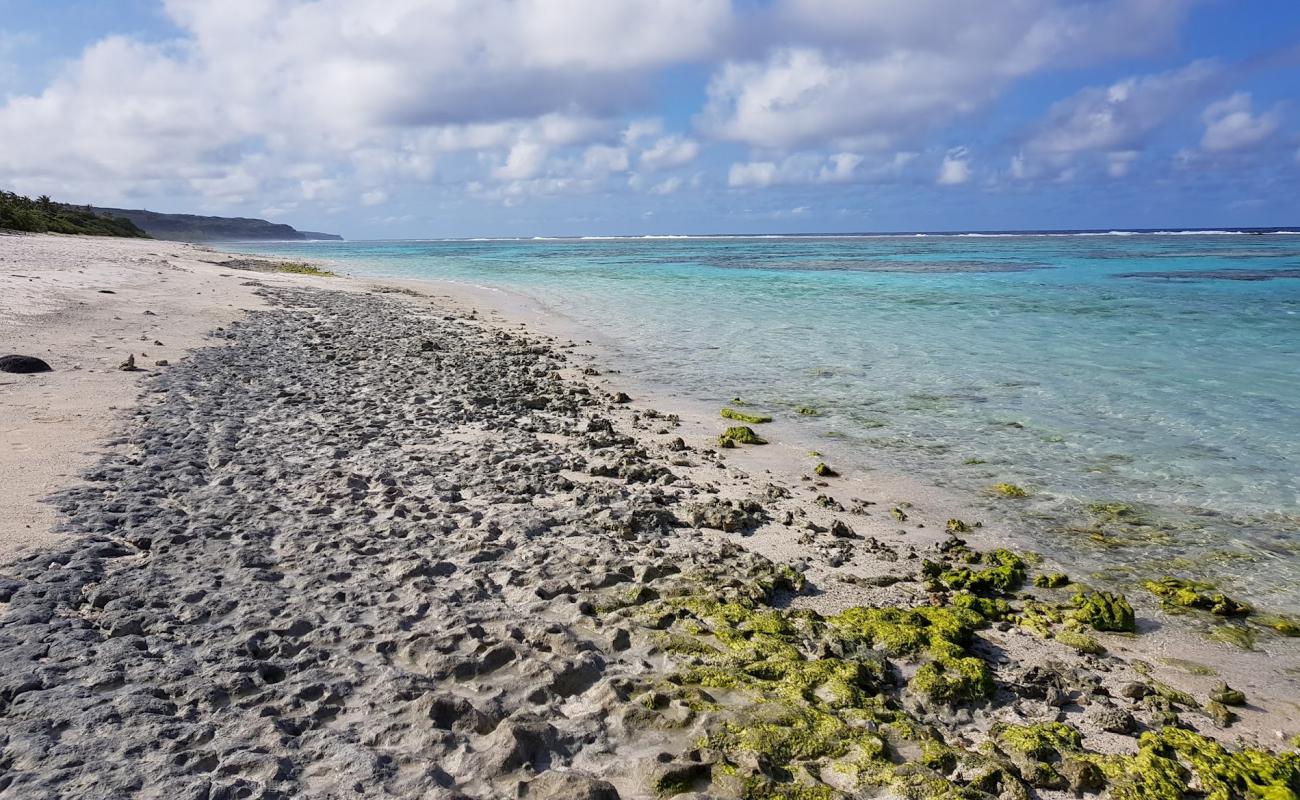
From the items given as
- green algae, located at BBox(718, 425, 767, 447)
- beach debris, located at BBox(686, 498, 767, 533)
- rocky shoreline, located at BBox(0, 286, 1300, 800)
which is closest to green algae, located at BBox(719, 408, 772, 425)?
green algae, located at BBox(718, 425, 767, 447)

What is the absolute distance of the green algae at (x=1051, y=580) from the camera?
19.8ft

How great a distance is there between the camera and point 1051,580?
6.08 metres

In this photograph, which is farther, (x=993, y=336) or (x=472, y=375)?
(x=993, y=336)

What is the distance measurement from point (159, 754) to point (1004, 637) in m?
5.01

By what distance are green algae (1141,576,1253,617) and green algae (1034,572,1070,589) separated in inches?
23.9

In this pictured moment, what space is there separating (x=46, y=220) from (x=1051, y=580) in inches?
2704

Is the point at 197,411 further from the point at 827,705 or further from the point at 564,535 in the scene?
the point at 827,705

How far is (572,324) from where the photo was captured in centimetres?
2338

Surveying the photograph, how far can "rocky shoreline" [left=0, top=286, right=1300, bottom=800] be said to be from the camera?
11.6 ft

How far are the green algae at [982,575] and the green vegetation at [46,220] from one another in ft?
183

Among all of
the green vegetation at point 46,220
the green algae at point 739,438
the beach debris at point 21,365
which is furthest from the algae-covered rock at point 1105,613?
the green vegetation at point 46,220

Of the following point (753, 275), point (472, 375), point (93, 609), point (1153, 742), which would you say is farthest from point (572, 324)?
point (753, 275)

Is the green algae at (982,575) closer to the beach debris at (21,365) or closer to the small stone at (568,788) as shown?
the small stone at (568,788)

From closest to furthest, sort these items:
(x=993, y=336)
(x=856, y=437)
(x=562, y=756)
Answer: (x=562, y=756), (x=856, y=437), (x=993, y=336)
